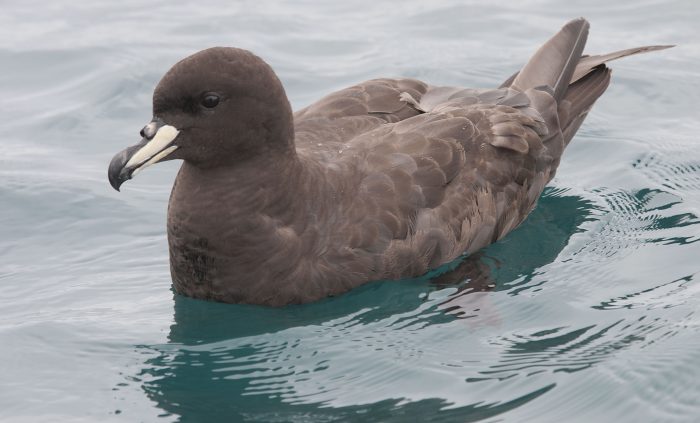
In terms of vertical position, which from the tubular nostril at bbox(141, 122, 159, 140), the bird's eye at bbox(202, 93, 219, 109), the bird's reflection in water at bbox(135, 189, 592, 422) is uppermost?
the bird's eye at bbox(202, 93, 219, 109)

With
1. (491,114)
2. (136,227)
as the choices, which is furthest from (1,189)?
(491,114)

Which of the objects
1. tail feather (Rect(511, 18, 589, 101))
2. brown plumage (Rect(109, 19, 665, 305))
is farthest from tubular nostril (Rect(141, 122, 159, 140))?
Result: tail feather (Rect(511, 18, 589, 101))

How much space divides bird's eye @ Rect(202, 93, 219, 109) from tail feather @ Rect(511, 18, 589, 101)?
279 centimetres

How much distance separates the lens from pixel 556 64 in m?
9.34

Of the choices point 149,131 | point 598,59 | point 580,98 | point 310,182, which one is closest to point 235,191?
point 310,182

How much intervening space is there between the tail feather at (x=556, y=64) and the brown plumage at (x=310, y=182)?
0.80m

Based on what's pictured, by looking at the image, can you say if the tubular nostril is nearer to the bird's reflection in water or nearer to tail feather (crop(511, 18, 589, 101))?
the bird's reflection in water

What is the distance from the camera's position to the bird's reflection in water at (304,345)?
21.7ft

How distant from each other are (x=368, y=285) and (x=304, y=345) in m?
0.63

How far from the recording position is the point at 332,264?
7.56 metres

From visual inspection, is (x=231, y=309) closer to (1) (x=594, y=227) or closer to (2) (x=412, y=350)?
(2) (x=412, y=350)

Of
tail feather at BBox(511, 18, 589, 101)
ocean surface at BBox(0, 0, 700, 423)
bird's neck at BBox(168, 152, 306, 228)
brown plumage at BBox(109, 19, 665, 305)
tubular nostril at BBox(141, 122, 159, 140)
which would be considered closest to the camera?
ocean surface at BBox(0, 0, 700, 423)

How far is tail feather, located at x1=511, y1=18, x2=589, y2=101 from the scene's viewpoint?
9.28 metres

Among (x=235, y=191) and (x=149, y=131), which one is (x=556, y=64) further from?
(x=149, y=131)
